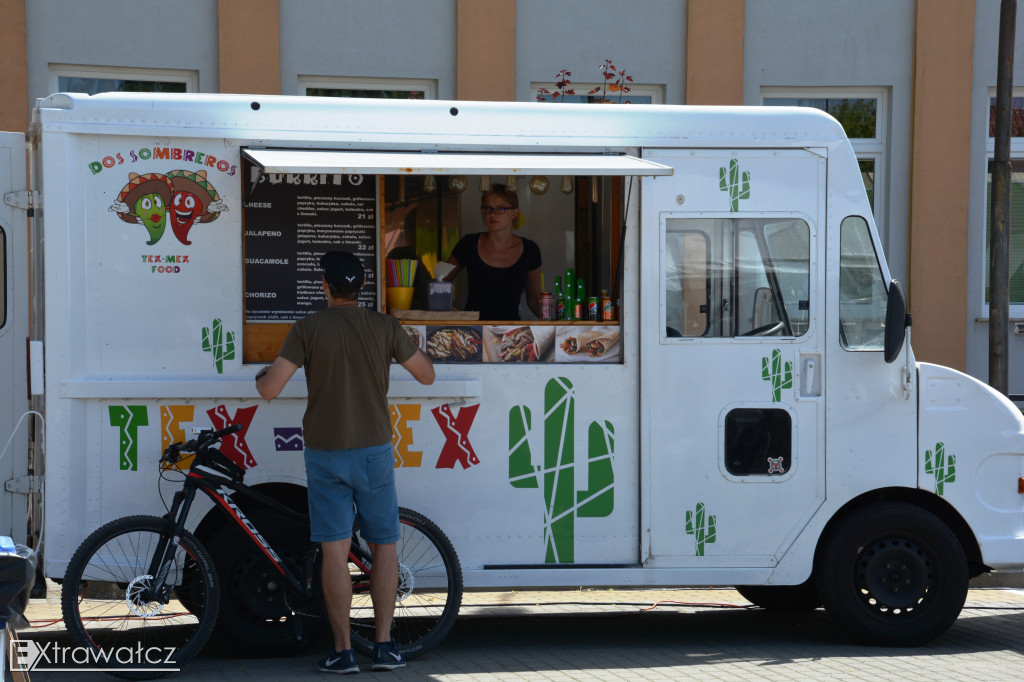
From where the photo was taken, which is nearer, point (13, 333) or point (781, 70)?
point (13, 333)

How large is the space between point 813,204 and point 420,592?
2833 millimetres

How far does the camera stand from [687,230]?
611cm

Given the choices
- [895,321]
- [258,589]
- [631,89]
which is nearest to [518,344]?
[258,589]

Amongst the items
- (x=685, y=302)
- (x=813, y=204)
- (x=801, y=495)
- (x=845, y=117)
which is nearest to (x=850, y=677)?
(x=801, y=495)

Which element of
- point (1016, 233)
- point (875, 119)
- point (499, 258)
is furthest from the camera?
point (1016, 233)

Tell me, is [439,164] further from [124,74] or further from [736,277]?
[124,74]

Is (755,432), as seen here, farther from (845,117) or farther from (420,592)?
(845,117)

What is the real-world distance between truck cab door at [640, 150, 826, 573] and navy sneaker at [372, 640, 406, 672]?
140cm

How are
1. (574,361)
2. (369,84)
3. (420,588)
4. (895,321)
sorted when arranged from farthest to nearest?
1. (369,84)
2. (574,361)
3. (895,321)
4. (420,588)

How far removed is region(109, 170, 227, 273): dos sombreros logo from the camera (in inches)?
225

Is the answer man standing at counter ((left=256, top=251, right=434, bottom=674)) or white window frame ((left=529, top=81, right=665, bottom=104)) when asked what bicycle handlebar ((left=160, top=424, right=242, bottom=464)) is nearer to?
man standing at counter ((left=256, top=251, right=434, bottom=674))

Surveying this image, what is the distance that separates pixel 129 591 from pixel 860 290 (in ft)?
12.9

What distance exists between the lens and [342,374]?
5.39 metres

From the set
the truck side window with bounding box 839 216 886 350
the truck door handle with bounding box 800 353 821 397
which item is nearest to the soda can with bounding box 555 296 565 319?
the truck door handle with bounding box 800 353 821 397
